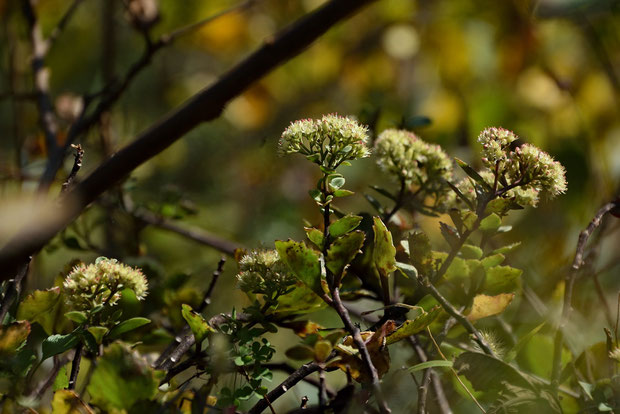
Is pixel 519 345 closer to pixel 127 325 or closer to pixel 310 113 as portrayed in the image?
pixel 127 325

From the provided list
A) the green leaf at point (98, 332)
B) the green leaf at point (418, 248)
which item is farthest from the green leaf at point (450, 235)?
the green leaf at point (98, 332)

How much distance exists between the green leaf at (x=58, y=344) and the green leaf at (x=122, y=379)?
0.21 feet

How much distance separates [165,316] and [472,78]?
1104mm

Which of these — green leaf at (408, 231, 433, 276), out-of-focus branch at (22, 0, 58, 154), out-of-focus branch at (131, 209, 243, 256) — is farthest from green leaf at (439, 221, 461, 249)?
out-of-focus branch at (22, 0, 58, 154)

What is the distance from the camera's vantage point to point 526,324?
642 millimetres

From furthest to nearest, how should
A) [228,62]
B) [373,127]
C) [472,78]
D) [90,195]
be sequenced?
[228,62] < [472,78] < [373,127] < [90,195]

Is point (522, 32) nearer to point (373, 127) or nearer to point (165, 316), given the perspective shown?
point (373, 127)

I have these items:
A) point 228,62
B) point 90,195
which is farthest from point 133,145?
point 228,62

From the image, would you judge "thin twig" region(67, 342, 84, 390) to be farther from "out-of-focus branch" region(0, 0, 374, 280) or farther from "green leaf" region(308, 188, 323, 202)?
"green leaf" region(308, 188, 323, 202)

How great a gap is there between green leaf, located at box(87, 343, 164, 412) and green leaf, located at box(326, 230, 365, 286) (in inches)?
5.2

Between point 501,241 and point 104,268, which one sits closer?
point 104,268

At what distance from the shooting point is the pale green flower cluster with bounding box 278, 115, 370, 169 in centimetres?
47

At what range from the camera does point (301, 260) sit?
44cm

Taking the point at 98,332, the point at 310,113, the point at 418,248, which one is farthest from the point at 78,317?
the point at 310,113
